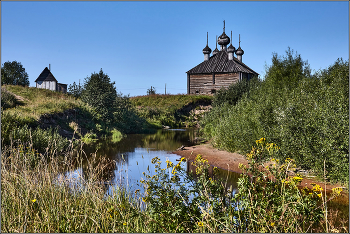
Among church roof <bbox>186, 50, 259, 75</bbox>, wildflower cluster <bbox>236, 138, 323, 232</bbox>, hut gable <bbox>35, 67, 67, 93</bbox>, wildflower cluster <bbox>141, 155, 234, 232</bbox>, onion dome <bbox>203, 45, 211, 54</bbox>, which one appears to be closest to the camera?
A: wildflower cluster <bbox>236, 138, 323, 232</bbox>

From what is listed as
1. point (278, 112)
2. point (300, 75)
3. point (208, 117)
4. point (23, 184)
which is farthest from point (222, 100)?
point (23, 184)

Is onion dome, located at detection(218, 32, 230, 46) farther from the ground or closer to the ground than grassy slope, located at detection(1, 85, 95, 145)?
farther from the ground

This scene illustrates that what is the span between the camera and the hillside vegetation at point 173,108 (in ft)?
145

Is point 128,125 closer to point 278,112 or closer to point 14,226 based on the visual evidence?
point 278,112

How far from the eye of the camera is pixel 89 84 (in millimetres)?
31359

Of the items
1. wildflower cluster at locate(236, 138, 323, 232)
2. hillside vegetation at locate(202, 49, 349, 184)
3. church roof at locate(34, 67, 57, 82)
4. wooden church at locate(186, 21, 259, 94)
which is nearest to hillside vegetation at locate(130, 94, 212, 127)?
wooden church at locate(186, 21, 259, 94)

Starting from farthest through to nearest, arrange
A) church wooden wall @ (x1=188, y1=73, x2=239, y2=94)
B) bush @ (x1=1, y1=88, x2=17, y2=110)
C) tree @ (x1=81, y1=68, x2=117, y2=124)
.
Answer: church wooden wall @ (x1=188, y1=73, x2=239, y2=94), tree @ (x1=81, y1=68, x2=117, y2=124), bush @ (x1=1, y1=88, x2=17, y2=110)

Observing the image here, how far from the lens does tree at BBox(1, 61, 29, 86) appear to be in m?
55.3

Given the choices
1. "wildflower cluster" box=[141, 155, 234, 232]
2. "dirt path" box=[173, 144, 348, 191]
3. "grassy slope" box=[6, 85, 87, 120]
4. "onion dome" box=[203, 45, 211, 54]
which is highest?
"onion dome" box=[203, 45, 211, 54]

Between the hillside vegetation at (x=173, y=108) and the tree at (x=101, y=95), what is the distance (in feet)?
36.4

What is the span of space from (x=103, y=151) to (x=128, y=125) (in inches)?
590

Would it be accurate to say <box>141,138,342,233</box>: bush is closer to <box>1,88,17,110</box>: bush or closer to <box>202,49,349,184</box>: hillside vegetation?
<box>202,49,349,184</box>: hillside vegetation

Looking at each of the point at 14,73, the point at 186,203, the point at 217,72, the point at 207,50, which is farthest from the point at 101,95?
the point at 14,73

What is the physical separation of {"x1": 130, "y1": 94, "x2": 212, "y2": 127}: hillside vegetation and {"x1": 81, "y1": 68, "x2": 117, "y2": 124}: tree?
36.4 feet
